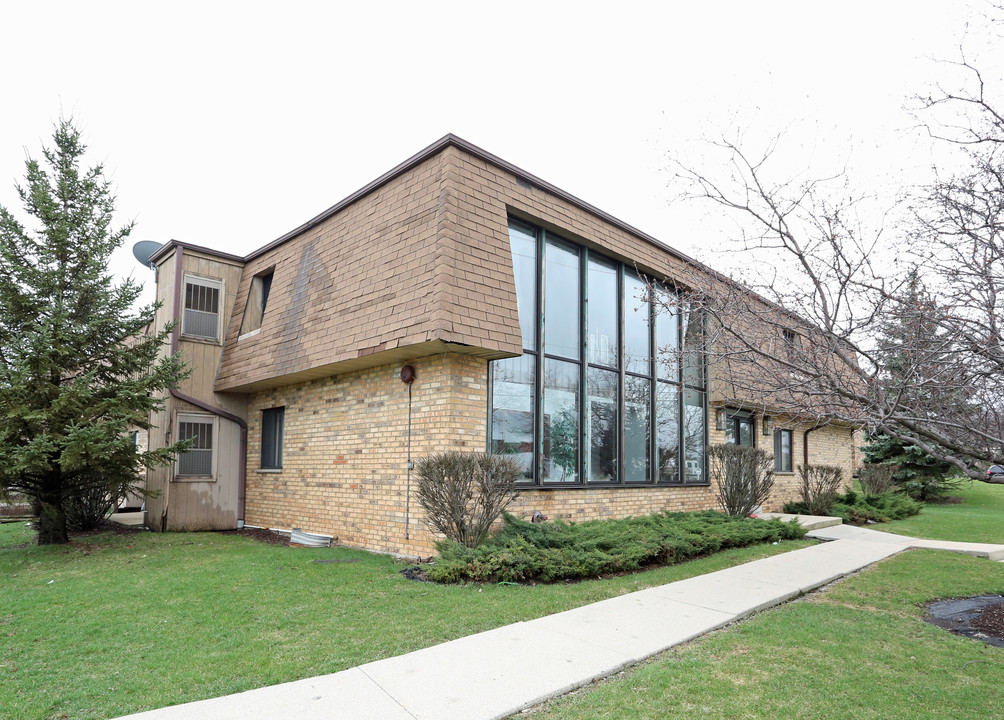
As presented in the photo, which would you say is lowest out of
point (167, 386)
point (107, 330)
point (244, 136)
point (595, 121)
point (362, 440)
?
point (362, 440)

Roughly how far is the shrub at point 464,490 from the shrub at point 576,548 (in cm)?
27

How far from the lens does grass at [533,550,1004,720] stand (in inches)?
144

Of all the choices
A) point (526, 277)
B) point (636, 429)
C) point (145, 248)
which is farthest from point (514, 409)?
point (145, 248)

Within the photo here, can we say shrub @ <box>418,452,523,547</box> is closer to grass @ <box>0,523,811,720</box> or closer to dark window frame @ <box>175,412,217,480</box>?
grass @ <box>0,523,811,720</box>

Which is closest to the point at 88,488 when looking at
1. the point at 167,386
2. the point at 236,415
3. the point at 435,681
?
the point at 167,386

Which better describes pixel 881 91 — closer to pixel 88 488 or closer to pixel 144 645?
pixel 144 645

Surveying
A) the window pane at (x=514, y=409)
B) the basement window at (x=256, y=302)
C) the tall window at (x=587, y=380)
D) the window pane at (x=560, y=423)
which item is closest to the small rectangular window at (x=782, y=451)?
the tall window at (x=587, y=380)

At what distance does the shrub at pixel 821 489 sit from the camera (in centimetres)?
1435

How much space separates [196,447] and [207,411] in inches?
28.7

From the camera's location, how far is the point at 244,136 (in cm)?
2056

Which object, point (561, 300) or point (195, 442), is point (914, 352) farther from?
point (195, 442)

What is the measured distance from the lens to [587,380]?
33.5ft

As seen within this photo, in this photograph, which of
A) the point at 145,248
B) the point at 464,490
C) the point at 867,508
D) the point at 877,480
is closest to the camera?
the point at 464,490

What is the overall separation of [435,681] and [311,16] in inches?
469
